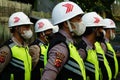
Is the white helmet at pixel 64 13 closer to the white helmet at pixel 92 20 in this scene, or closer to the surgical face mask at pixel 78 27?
the surgical face mask at pixel 78 27

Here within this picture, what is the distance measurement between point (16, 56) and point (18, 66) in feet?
0.47

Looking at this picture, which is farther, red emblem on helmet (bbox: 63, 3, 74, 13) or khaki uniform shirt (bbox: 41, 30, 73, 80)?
red emblem on helmet (bbox: 63, 3, 74, 13)

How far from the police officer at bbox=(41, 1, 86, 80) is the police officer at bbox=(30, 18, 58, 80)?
2311 mm

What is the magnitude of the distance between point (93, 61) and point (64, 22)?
45.4 inches

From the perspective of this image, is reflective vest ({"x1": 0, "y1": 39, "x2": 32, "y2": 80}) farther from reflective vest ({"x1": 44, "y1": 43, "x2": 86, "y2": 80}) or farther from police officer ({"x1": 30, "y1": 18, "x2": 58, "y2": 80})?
reflective vest ({"x1": 44, "y1": 43, "x2": 86, "y2": 80})

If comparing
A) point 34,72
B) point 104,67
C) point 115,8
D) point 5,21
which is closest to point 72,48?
point 104,67

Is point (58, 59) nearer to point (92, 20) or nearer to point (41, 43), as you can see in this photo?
point (92, 20)

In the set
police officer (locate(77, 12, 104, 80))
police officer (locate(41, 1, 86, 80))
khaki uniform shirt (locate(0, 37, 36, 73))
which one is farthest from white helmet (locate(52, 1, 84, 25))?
khaki uniform shirt (locate(0, 37, 36, 73))

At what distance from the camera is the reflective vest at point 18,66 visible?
609 cm

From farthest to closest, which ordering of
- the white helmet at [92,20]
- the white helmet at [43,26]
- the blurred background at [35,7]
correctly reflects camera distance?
the blurred background at [35,7] → the white helmet at [43,26] → the white helmet at [92,20]

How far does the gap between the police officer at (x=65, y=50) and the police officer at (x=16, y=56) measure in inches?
53.1

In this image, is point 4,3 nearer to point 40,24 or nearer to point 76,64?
point 40,24

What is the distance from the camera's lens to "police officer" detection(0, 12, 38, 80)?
6.02 meters

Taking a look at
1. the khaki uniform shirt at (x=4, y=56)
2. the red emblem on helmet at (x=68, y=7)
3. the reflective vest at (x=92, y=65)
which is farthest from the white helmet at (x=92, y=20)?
the red emblem on helmet at (x=68, y=7)
